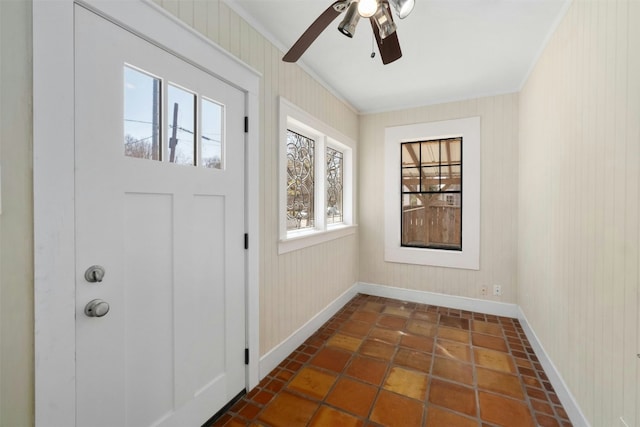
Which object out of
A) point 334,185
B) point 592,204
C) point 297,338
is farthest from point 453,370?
point 334,185

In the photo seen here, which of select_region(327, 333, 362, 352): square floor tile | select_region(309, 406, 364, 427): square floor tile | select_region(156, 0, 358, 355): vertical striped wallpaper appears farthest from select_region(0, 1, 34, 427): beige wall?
select_region(327, 333, 362, 352): square floor tile

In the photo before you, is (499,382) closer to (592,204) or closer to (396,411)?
(396,411)

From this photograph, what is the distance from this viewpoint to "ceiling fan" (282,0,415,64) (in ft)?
4.13

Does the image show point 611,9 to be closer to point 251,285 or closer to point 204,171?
point 204,171

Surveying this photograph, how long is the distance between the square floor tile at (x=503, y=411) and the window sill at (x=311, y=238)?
1727 millimetres

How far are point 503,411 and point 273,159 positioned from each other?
2329 millimetres

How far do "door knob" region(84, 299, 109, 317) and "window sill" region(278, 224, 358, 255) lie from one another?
126cm

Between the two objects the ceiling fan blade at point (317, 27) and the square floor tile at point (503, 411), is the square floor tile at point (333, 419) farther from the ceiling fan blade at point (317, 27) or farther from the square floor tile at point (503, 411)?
the ceiling fan blade at point (317, 27)

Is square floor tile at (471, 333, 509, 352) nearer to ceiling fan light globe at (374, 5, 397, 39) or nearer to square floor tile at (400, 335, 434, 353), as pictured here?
square floor tile at (400, 335, 434, 353)

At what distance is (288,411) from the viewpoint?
1759mm

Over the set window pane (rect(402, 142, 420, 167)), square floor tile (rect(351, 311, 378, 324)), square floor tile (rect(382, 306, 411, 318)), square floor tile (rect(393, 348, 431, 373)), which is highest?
window pane (rect(402, 142, 420, 167))

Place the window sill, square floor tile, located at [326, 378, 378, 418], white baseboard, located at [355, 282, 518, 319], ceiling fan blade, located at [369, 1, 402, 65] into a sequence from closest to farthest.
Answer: ceiling fan blade, located at [369, 1, 402, 65]
square floor tile, located at [326, 378, 378, 418]
the window sill
white baseboard, located at [355, 282, 518, 319]

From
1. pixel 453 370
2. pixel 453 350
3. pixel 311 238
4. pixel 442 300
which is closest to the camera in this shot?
pixel 453 370

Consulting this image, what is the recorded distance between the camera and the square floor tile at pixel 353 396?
1.79 meters
